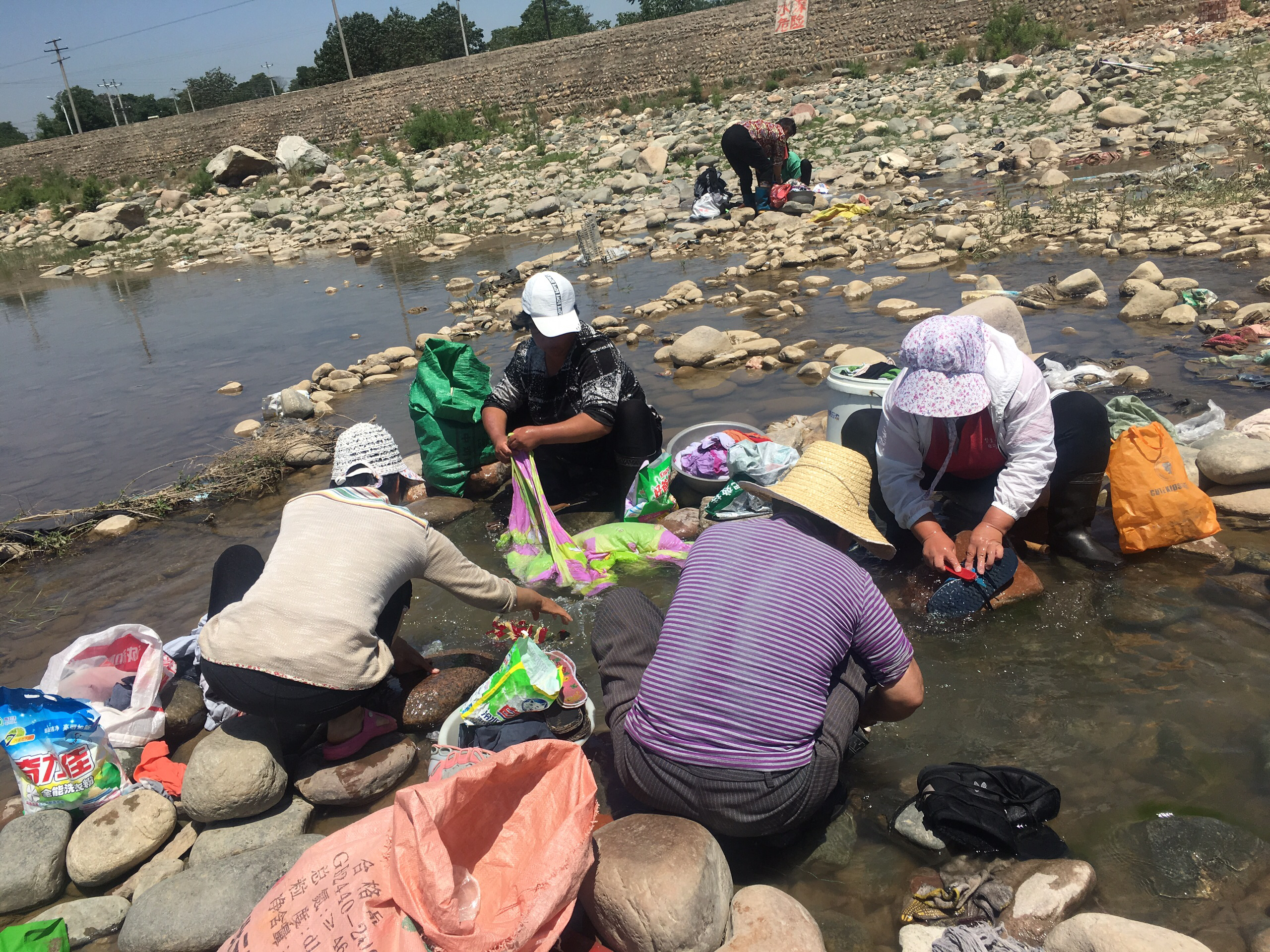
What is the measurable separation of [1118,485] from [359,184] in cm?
2164

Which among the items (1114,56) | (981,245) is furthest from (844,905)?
(1114,56)

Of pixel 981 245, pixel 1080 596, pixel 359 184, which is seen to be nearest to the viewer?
pixel 1080 596

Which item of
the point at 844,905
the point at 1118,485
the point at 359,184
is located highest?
the point at 359,184

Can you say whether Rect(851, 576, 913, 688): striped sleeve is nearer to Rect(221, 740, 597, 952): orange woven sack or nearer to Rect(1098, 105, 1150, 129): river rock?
Rect(221, 740, 597, 952): orange woven sack

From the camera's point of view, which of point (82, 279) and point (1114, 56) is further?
point (82, 279)

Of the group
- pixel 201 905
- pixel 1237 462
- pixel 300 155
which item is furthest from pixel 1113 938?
pixel 300 155

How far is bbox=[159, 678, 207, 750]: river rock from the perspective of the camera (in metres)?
3.14

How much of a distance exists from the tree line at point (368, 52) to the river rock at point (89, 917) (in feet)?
102

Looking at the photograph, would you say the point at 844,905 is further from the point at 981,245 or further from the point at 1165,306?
the point at 981,245

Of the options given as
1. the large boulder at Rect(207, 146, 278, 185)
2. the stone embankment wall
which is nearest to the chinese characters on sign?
the stone embankment wall

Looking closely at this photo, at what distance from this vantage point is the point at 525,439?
4109 millimetres

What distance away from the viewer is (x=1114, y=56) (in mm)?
17047

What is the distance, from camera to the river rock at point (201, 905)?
2.17 meters

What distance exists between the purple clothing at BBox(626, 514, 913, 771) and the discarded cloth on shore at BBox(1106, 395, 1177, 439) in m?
2.29
